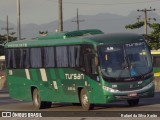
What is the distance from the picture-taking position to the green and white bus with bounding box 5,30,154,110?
27234 mm

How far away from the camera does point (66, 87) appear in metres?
29.5

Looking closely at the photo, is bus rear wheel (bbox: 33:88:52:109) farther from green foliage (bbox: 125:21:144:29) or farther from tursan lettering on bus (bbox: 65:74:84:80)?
green foliage (bbox: 125:21:144:29)

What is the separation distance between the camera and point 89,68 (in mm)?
27797

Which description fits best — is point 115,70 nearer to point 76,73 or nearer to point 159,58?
point 76,73

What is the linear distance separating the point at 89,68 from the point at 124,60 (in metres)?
1.36

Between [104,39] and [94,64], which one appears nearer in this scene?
[94,64]

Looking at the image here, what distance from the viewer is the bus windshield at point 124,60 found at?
1072 inches

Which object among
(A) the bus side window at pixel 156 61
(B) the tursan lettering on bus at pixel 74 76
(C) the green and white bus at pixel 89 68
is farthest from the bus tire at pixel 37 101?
(A) the bus side window at pixel 156 61

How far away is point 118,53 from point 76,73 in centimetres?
212

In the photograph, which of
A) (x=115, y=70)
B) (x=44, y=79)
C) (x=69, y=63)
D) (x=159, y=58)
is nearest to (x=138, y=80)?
(x=115, y=70)

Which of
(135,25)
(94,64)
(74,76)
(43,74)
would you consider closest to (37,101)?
(43,74)

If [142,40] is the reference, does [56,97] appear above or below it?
below

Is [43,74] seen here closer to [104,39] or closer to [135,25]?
[104,39]

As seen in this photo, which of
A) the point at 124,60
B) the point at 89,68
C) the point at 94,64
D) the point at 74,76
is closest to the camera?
the point at 124,60
